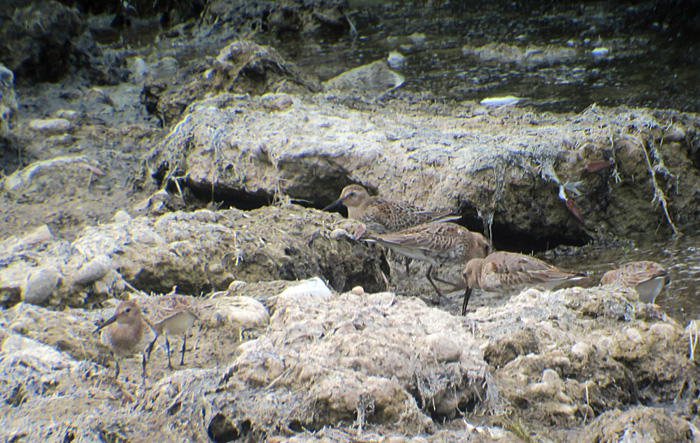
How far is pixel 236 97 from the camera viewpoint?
7.66 meters

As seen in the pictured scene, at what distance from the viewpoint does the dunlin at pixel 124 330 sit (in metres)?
3.19

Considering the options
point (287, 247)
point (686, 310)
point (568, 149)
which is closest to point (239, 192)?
point (287, 247)

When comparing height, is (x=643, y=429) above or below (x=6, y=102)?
above

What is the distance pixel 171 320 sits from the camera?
319cm

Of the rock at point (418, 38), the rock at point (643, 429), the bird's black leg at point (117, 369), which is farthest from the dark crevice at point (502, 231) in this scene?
the rock at point (418, 38)

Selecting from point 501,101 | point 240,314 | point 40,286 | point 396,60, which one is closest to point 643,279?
point 240,314

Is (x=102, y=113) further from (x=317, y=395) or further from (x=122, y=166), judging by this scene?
(x=317, y=395)

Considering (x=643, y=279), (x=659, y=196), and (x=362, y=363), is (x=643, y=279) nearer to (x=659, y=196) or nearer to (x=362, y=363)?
(x=659, y=196)

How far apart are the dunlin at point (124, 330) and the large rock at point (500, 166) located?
2857 mm

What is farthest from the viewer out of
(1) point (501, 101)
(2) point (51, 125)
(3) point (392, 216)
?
(2) point (51, 125)

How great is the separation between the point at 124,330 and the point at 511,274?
266 centimetres

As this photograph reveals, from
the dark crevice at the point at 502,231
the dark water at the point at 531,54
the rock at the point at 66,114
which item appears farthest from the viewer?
the rock at the point at 66,114

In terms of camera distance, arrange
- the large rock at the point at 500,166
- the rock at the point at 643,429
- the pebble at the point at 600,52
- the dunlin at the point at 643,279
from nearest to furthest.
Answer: the rock at the point at 643,429, the dunlin at the point at 643,279, the large rock at the point at 500,166, the pebble at the point at 600,52

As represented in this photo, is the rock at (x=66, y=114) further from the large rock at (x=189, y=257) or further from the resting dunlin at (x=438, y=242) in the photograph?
the resting dunlin at (x=438, y=242)
